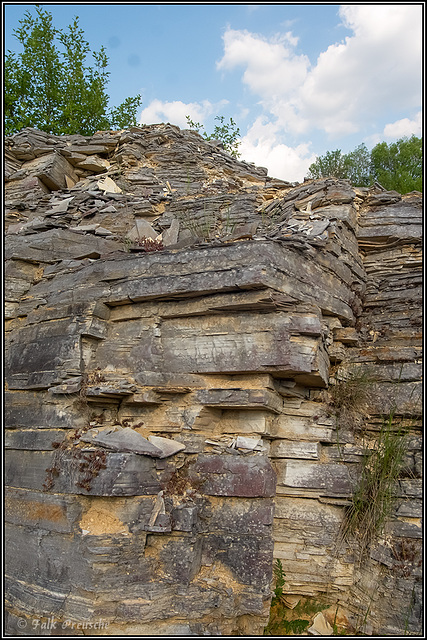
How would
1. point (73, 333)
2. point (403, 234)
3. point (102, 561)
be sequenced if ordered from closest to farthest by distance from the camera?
point (102, 561), point (73, 333), point (403, 234)

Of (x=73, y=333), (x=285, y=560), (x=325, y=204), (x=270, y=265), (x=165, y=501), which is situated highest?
(x=325, y=204)

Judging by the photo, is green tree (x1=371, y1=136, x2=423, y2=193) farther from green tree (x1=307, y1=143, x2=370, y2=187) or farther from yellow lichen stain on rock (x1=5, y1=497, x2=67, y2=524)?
yellow lichen stain on rock (x1=5, y1=497, x2=67, y2=524)

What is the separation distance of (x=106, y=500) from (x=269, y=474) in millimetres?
2057

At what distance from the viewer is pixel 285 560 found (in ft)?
19.9

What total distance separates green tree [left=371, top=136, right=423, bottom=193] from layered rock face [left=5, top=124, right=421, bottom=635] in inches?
401

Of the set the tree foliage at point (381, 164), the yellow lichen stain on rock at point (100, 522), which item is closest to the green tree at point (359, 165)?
the tree foliage at point (381, 164)

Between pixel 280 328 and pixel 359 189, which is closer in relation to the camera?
pixel 280 328

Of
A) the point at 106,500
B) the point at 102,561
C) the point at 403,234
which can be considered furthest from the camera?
the point at 403,234

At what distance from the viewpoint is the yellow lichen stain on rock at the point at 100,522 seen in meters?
5.47

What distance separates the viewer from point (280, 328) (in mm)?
6035

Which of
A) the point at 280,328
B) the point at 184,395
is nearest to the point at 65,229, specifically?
the point at 184,395

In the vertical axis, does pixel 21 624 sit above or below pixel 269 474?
below

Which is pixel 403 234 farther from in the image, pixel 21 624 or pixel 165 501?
pixel 21 624

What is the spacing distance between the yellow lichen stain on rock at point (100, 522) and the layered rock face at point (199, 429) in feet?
0.07
